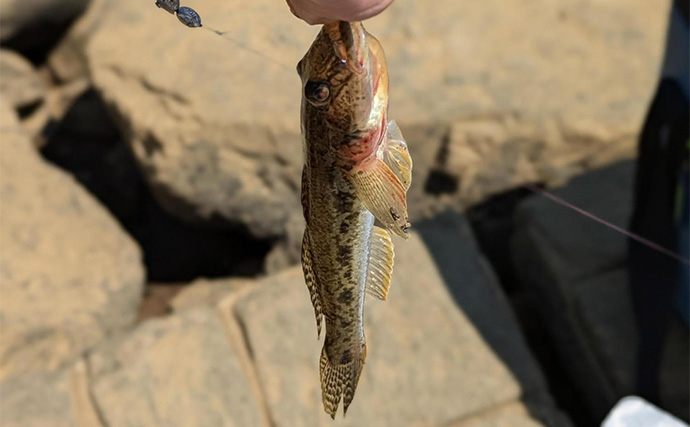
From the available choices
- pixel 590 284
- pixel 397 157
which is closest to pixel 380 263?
pixel 397 157

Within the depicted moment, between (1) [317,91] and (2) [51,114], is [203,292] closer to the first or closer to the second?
(2) [51,114]

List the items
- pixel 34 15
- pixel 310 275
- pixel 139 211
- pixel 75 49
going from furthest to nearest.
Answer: pixel 75 49 → pixel 34 15 → pixel 139 211 → pixel 310 275

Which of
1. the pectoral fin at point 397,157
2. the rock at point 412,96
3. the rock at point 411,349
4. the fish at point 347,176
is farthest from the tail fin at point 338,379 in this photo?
the rock at point 412,96

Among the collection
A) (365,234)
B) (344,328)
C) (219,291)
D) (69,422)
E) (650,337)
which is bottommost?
(219,291)

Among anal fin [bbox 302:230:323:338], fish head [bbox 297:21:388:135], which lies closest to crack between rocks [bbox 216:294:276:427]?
anal fin [bbox 302:230:323:338]

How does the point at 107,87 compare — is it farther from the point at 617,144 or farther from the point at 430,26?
the point at 617,144

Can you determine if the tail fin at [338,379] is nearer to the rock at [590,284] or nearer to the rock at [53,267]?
the rock at [590,284]

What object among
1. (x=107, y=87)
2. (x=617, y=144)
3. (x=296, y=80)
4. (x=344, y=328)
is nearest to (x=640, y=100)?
(x=617, y=144)

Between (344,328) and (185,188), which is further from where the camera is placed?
(185,188)
